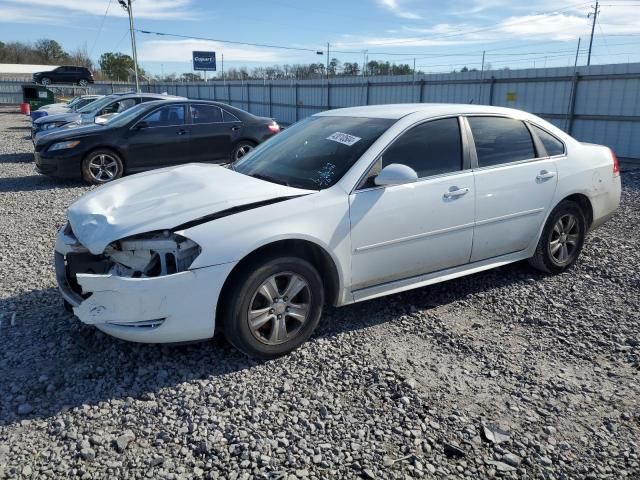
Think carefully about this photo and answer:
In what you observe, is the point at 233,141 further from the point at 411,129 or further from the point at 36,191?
the point at 411,129

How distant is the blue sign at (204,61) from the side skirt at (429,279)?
40.7 meters

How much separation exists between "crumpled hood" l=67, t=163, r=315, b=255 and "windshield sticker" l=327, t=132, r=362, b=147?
64 cm

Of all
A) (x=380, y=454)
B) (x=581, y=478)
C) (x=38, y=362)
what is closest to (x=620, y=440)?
(x=581, y=478)

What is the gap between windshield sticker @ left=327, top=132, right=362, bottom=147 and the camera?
4059 millimetres

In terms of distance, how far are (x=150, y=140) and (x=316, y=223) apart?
7420mm

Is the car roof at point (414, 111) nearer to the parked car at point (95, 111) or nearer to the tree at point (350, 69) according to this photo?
the parked car at point (95, 111)

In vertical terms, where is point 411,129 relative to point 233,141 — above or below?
above

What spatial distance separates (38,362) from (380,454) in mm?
2329

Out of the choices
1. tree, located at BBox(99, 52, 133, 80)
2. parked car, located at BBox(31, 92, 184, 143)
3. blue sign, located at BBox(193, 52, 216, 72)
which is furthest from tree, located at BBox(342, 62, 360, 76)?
tree, located at BBox(99, 52, 133, 80)

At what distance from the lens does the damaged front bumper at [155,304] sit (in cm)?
314

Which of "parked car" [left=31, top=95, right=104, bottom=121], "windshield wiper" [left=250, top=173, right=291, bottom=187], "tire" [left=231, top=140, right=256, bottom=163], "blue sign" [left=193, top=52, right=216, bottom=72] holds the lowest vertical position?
"tire" [left=231, top=140, right=256, bottom=163]

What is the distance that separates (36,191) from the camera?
955cm

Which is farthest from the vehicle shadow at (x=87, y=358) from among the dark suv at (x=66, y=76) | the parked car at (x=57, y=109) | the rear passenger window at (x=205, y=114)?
the dark suv at (x=66, y=76)

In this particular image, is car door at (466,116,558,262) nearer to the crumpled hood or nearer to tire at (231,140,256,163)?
the crumpled hood
